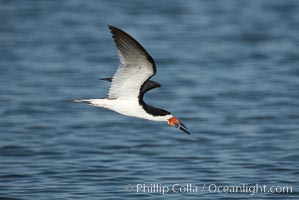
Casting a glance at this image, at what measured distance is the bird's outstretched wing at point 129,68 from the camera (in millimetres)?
8250

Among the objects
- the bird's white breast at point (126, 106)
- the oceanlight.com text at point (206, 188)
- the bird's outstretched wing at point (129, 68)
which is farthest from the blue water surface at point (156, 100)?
the bird's outstretched wing at point (129, 68)

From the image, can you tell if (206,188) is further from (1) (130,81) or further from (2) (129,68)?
(2) (129,68)

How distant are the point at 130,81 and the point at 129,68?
0.76ft

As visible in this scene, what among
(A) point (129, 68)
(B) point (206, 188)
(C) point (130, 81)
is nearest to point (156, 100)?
(B) point (206, 188)

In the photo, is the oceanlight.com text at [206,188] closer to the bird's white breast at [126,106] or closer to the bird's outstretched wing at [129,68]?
the bird's white breast at [126,106]

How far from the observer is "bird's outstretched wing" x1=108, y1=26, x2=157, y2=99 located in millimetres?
8250

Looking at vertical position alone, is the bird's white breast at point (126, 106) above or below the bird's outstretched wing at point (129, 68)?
below

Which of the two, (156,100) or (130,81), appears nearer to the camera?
(130,81)

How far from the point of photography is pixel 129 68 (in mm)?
8609

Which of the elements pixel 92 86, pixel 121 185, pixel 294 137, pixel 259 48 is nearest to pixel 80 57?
pixel 92 86

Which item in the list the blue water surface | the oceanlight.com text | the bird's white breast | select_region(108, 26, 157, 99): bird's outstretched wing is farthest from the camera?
the blue water surface

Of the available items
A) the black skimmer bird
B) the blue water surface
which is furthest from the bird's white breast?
the blue water surface

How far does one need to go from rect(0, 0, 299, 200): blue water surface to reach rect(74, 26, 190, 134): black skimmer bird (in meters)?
1.10

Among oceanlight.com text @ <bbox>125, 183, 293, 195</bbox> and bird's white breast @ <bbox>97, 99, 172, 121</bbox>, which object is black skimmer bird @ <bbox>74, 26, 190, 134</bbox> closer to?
bird's white breast @ <bbox>97, 99, 172, 121</bbox>
